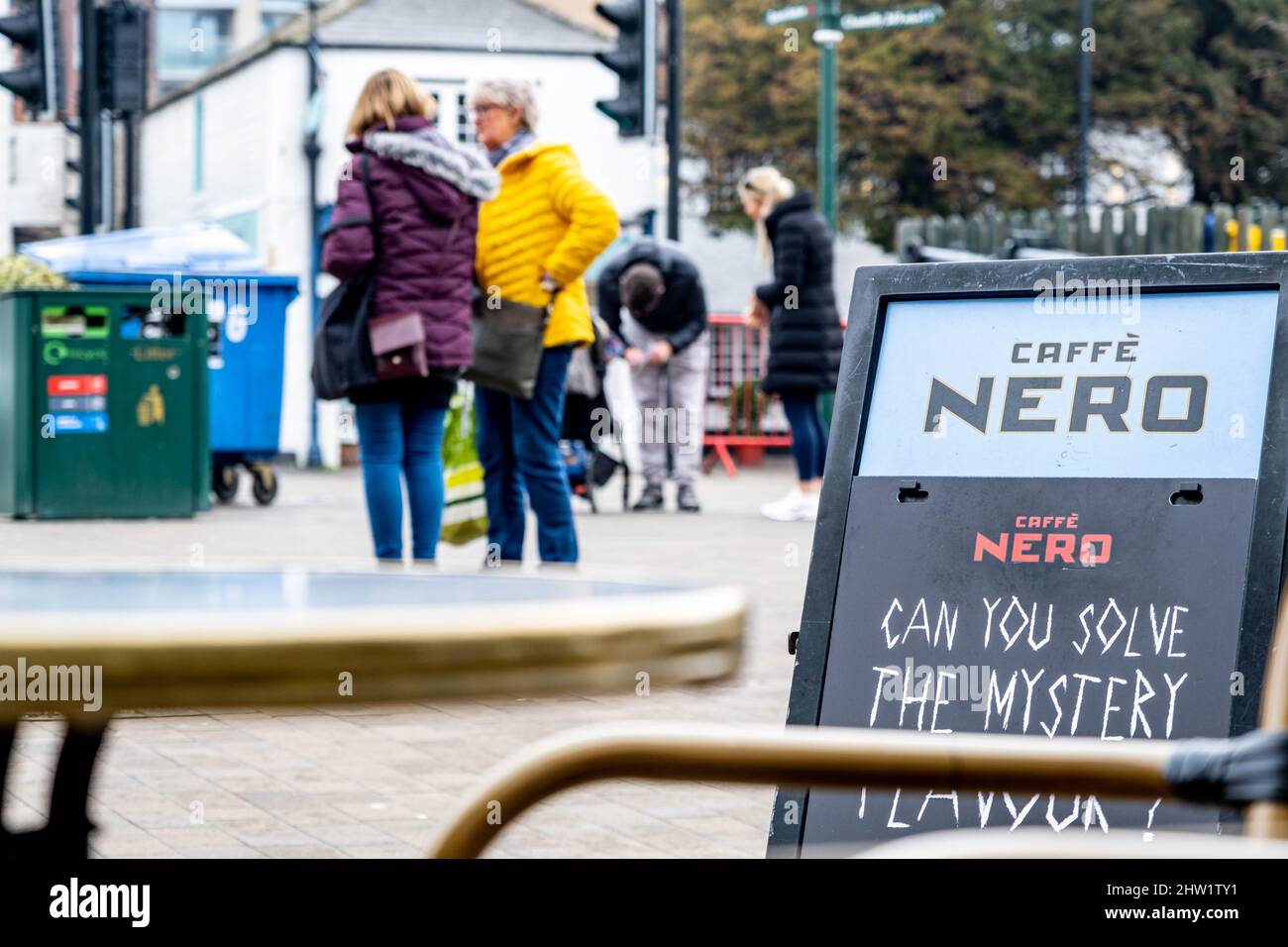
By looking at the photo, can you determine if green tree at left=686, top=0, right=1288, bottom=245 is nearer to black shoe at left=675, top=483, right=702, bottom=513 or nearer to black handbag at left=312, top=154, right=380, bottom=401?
black shoe at left=675, top=483, right=702, bottom=513

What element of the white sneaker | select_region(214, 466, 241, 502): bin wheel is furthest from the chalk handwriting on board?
select_region(214, 466, 241, 502): bin wheel

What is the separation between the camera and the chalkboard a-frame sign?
3.19 metres

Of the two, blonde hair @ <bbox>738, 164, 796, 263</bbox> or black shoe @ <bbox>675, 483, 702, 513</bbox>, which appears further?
black shoe @ <bbox>675, 483, 702, 513</bbox>

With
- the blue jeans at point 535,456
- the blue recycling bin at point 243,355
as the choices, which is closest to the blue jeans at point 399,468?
the blue jeans at point 535,456

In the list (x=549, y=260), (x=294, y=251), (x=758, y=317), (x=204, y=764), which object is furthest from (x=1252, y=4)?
(x=204, y=764)

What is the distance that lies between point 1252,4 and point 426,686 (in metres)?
39.5

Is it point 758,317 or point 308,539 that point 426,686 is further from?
point 758,317

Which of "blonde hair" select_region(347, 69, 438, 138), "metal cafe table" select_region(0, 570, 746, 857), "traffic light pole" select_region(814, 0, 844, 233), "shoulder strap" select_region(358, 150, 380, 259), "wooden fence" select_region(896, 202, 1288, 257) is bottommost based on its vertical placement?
"metal cafe table" select_region(0, 570, 746, 857)

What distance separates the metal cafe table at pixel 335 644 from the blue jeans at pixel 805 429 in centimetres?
1069

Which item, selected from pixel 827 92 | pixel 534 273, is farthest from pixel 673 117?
pixel 534 273

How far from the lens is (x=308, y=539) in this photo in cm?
1202

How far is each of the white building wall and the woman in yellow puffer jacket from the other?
60.2 ft

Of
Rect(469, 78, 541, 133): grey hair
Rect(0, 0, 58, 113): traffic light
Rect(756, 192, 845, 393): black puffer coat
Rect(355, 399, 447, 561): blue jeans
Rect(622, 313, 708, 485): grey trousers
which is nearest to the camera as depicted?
Rect(355, 399, 447, 561): blue jeans

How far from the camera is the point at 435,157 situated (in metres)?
7.44
